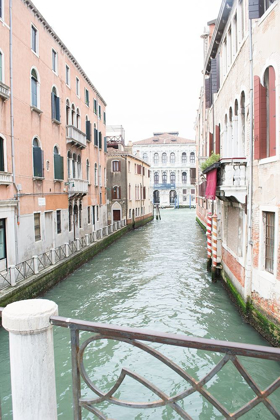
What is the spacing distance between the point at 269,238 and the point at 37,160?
801 cm

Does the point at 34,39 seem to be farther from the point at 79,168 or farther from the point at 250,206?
the point at 250,206

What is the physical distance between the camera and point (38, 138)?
1187 centimetres

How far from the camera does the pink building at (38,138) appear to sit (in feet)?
31.3

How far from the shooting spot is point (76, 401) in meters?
1.75

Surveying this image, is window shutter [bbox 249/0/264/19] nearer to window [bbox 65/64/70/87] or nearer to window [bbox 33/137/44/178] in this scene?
window [bbox 33/137/44/178]

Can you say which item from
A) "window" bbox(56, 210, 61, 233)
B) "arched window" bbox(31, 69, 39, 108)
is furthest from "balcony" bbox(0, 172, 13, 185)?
"window" bbox(56, 210, 61, 233)

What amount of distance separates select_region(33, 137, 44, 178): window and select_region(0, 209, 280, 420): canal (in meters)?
3.67

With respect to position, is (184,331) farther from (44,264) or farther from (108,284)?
(44,264)

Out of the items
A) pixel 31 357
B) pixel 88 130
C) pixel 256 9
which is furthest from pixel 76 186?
pixel 31 357

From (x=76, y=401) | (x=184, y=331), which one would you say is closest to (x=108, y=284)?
(x=184, y=331)

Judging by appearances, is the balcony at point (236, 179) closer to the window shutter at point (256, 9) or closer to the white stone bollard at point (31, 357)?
the window shutter at point (256, 9)

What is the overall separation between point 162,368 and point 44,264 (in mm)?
5910

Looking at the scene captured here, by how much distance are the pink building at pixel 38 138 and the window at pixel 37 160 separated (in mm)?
33

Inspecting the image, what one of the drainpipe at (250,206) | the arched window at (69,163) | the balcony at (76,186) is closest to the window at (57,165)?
the balcony at (76,186)
